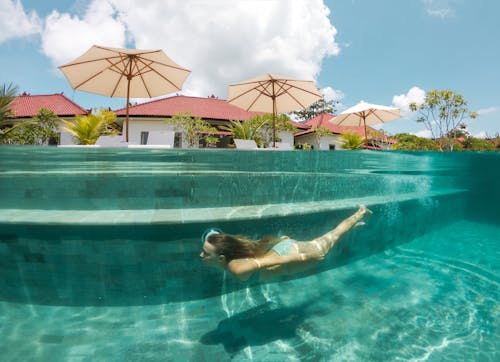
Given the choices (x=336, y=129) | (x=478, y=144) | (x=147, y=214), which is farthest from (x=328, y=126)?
(x=147, y=214)

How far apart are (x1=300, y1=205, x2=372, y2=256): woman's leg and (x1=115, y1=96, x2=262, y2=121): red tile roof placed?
1804 centimetres

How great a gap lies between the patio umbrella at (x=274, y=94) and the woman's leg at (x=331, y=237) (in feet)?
13.1

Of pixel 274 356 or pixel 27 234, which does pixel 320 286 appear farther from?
pixel 27 234

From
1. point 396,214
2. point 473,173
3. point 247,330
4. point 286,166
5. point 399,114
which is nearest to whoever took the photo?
point 247,330

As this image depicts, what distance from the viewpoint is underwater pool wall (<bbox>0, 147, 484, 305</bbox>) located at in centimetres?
407

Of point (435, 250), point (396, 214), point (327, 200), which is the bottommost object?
point (435, 250)

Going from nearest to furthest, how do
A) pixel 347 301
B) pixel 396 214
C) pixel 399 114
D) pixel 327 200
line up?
1. pixel 347 301
2. pixel 327 200
3. pixel 396 214
4. pixel 399 114

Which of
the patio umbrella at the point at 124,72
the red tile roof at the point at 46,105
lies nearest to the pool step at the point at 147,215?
the patio umbrella at the point at 124,72

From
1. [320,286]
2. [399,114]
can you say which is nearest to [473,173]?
[399,114]

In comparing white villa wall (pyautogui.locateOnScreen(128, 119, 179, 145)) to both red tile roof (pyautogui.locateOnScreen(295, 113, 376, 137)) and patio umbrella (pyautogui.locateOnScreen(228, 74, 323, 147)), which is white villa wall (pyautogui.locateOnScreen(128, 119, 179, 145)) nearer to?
red tile roof (pyautogui.locateOnScreen(295, 113, 376, 137))

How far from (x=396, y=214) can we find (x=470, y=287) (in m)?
4.29

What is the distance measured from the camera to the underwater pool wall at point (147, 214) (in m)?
4.07

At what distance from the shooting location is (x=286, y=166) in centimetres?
707

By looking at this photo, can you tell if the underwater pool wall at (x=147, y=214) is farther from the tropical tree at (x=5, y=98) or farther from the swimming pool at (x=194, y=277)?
the tropical tree at (x=5, y=98)
